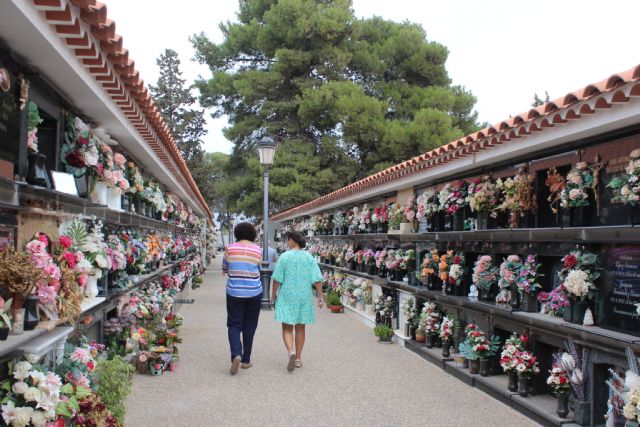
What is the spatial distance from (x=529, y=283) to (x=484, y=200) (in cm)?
127

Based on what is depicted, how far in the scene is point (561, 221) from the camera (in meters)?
5.70

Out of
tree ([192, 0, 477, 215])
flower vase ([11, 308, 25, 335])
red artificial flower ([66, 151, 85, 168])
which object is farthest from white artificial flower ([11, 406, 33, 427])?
tree ([192, 0, 477, 215])

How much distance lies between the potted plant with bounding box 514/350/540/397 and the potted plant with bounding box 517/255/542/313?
47 cm

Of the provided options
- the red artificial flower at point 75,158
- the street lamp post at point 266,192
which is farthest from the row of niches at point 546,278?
the street lamp post at point 266,192

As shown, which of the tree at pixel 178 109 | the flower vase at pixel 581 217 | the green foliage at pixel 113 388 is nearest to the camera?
the green foliage at pixel 113 388

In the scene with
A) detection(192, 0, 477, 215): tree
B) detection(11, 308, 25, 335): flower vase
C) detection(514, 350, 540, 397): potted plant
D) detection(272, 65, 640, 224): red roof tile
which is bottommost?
detection(514, 350, 540, 397): potted plant

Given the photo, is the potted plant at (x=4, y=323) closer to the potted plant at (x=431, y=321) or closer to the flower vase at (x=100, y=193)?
the flower vase at (x=100, y=193)

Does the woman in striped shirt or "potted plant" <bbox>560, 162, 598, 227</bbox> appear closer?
"potted plant" <bbox>560, 162, 598, 227</bbox>

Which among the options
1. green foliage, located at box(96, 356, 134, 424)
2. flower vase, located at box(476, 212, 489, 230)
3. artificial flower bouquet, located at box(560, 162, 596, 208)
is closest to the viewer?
green foliage, located at box(96, 356, 134, 424)

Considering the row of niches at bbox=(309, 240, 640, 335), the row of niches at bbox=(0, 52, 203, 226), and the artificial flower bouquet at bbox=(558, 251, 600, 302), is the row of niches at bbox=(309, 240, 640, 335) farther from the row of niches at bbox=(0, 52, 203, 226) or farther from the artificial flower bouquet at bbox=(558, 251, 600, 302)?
the row of niches at bbox=(0, 52, 203, 226)

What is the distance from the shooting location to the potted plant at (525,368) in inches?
221

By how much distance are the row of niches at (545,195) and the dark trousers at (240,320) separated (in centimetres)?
278

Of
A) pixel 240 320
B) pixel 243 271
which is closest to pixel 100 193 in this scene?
pixel 243 271

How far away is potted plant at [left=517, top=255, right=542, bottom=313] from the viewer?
582cm
